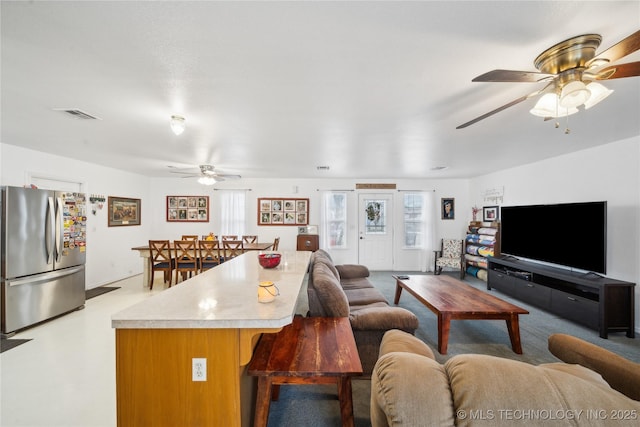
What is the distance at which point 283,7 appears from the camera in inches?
44.9

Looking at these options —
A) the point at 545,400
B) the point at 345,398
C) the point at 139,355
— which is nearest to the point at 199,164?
the point at 139,355

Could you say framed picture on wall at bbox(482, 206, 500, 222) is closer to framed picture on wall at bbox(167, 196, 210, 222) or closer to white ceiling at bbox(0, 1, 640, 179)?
white ceiling at bbox(0, 1, 640, 179)

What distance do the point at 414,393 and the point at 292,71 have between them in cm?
176

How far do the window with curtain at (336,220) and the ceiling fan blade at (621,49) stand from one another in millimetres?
5285

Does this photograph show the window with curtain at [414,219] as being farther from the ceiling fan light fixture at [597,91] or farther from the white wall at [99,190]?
the white wall at [99,190]

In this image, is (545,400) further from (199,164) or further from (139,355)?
(199,164)

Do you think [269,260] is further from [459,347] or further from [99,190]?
[99,190]

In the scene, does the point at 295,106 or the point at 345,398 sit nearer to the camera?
the point at 345,398

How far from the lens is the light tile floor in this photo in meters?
1.78

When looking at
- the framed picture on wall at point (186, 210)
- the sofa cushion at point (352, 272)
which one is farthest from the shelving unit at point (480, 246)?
the framed picture on wall at point (186, 210)

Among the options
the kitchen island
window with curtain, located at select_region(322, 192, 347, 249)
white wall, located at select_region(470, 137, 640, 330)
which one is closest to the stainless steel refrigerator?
the kitchen island

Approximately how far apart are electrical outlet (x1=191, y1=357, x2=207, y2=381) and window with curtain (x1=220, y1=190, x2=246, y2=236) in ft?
17.5

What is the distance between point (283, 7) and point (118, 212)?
5909mm

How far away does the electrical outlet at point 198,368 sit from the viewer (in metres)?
1.23
